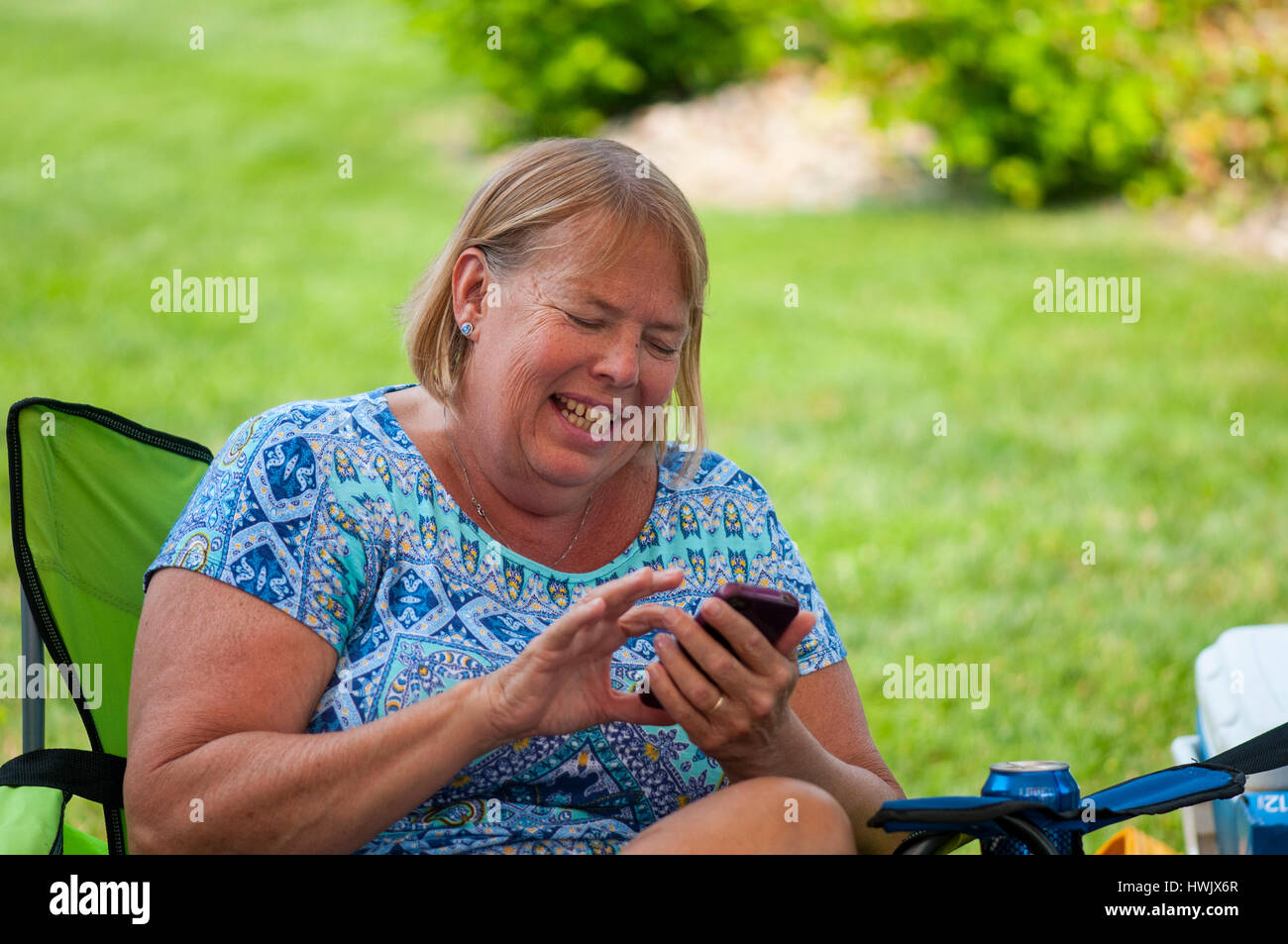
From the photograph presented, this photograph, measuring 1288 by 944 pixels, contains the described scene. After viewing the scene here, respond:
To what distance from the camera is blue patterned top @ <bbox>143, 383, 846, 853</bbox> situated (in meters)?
2.11

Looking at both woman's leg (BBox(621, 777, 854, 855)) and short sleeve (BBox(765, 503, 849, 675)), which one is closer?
woman's leg (BBox(621, 777, 854, 855))

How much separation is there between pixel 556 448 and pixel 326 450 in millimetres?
375

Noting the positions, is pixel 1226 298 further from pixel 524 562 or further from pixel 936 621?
pixel 524 562

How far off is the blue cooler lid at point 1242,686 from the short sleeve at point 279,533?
1712mm

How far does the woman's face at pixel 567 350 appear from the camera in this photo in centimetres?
230

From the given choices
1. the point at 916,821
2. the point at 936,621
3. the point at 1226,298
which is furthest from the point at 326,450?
the point at 1226,298

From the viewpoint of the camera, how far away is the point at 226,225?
30.9ft

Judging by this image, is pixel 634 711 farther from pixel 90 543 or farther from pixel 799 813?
pixel 90 543

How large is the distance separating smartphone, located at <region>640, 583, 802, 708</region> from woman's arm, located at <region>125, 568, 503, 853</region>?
37 cm

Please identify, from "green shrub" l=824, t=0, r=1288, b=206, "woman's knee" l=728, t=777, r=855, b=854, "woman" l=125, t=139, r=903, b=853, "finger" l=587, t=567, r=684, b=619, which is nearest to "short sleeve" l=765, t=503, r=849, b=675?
"woman" l=125, t=139, r=903, b=853

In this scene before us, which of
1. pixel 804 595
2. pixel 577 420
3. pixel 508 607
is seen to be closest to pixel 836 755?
pixel 804 595

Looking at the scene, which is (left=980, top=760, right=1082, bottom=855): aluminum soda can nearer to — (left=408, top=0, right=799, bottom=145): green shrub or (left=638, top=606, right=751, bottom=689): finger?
(left=638, top=606, right=751, bottom=689): finger

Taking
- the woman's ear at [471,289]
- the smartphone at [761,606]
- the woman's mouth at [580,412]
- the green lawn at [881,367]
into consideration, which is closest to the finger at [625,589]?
the smartphone at [761,606]

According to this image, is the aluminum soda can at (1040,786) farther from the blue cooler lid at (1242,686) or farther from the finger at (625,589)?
the blue cooler lid at (1242,686)
